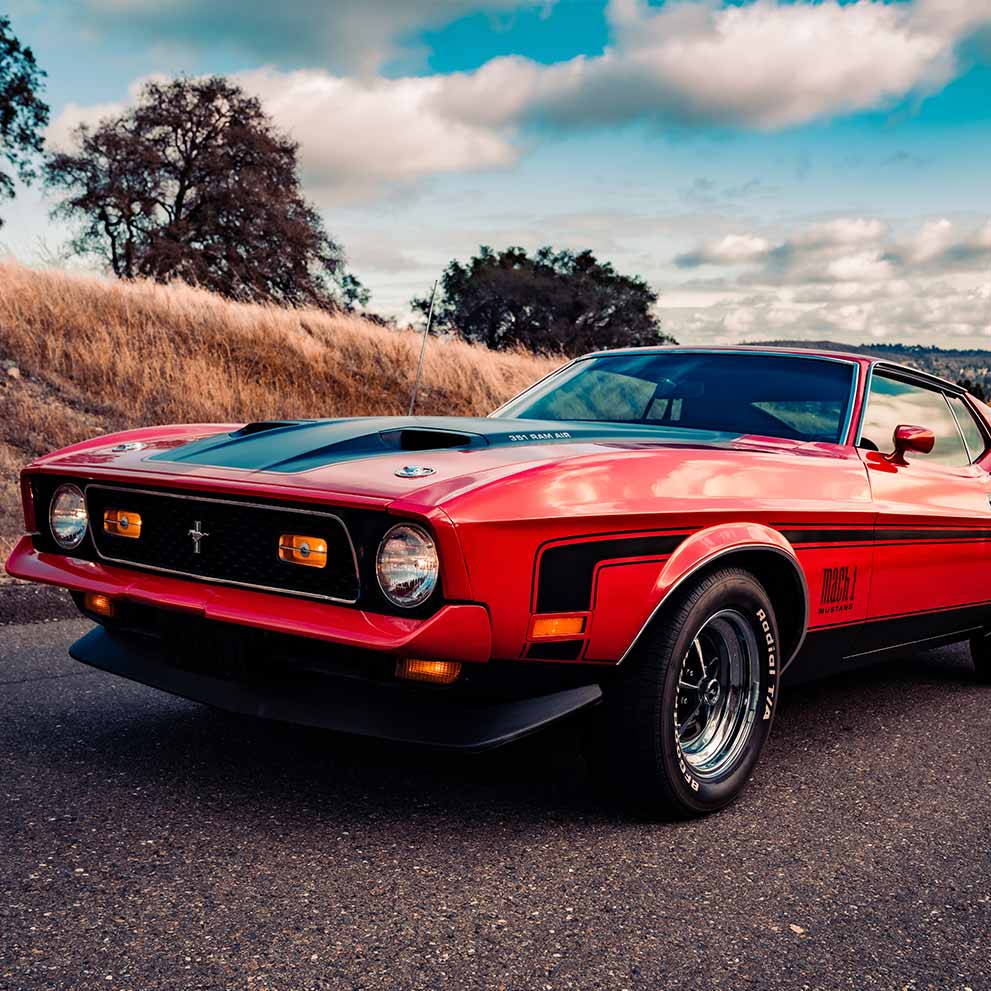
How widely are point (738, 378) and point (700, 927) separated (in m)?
2.25

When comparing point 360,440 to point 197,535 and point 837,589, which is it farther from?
point 837,589

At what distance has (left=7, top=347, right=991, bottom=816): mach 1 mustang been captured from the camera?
2.59 m

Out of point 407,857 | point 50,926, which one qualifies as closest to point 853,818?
point 407,857

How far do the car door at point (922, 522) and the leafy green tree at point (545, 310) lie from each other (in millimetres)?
35468

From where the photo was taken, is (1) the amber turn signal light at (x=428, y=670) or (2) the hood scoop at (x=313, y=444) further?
(2) the hood scoop at (x=313, y=444)

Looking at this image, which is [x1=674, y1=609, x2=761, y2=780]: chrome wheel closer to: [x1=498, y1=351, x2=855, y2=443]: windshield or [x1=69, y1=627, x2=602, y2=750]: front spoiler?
[x1=69, y1=627, x2=602, y2=750]: front spoiler

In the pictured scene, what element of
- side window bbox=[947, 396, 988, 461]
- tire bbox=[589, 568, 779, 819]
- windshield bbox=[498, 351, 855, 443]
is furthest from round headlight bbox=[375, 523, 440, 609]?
side window bbox=[947, 396, 988, 461]

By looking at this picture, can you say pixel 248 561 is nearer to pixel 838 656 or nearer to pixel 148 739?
pixel 148 739

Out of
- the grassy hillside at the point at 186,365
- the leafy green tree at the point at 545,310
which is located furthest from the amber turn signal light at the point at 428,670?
the leafy green tree at the point at 545,310

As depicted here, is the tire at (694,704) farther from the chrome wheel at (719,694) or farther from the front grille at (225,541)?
the front grille at (225,541)

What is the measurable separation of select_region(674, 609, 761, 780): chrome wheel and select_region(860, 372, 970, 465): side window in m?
1.10

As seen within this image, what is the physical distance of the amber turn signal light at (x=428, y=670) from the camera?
262 cm

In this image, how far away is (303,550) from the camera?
8.90 ft

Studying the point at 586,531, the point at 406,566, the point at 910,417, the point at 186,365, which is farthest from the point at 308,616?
the point at 186,365
